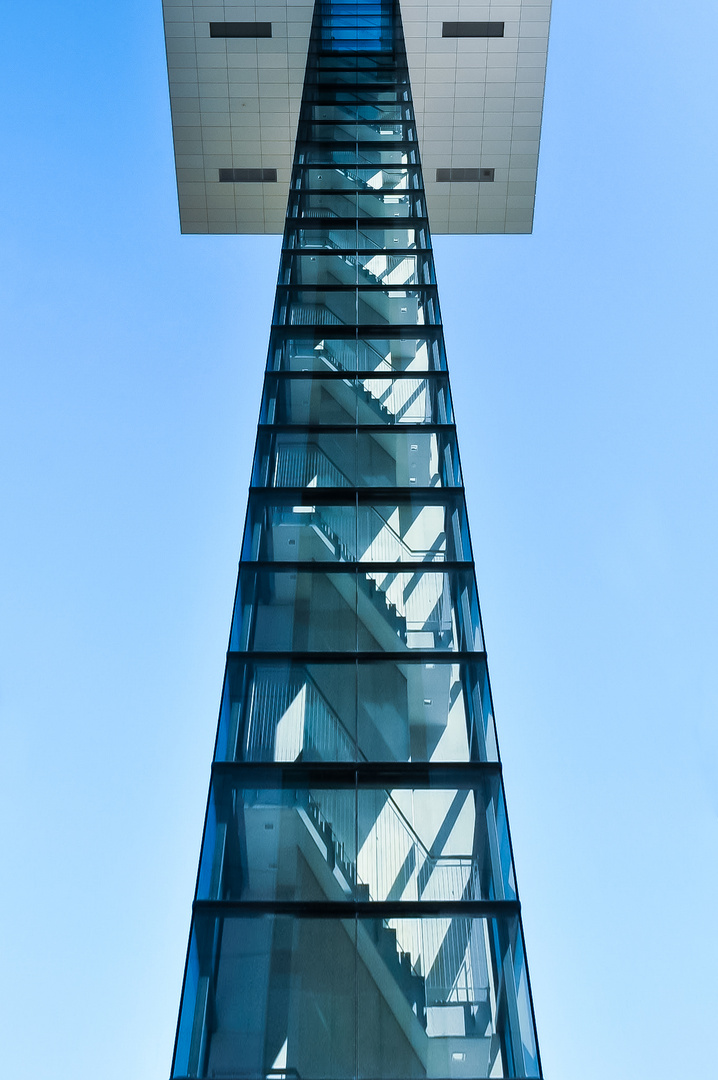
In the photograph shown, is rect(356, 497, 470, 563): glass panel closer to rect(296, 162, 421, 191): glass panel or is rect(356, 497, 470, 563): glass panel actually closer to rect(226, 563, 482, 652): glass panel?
rect(226, 563, 482, 652): glass panel

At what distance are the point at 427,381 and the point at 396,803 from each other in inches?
226

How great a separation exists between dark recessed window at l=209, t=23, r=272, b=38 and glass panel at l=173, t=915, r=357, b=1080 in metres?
21.2

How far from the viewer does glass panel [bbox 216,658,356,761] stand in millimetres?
8086

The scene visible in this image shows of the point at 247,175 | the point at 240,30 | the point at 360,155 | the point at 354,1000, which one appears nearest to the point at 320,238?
the point at 360,155

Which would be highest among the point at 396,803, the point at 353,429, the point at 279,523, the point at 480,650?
the point at 353,429

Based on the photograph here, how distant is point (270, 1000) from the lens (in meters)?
6.53

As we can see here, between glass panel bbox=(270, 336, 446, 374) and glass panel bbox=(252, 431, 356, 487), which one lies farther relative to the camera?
glass panel bbox=(270, 336, 446, 374)

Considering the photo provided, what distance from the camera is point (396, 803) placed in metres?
7.83

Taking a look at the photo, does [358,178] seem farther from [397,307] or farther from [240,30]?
[240,30]

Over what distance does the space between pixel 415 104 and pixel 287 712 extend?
1955cm

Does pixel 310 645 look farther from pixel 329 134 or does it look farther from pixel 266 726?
pixel 329 134

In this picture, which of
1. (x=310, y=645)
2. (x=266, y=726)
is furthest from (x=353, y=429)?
(x=266, y=726)

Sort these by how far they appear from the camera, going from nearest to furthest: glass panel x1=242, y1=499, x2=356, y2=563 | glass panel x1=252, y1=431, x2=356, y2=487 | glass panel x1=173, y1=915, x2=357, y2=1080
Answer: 1. glass panel x1=173, y1=915, x2=357, y2=1080
2. glass panel x1=242, y1=499, x2=356, y2=563
3. glass panel x1=252, y1=431, x2=356, y2=487

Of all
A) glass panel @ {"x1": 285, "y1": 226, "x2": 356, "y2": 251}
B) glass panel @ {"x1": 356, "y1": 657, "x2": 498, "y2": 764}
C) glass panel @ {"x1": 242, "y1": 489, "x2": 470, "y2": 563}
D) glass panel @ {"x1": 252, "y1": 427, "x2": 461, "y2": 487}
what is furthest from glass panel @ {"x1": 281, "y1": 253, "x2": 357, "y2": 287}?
glass panel @ {"x1": 356, "y1": 657, "x2": 498, "y2": 764}
